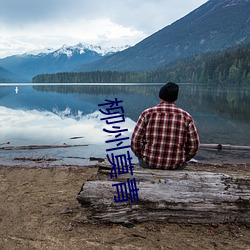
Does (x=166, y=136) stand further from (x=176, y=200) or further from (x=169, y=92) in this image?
(x=176, y=200)

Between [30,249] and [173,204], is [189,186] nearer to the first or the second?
[173,204]

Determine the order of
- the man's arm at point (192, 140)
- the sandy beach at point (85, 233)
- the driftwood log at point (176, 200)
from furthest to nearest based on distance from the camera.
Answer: the man's arm at point (192, 140) → the driftwood log at point (176, 200) → the sandy beach at point (85, 233)

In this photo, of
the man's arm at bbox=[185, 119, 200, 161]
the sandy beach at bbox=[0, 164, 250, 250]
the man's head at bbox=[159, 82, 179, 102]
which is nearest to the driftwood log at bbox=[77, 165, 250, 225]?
the sandy beach at bbox=[0, 164, 250, 250]

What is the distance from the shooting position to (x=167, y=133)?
562cm

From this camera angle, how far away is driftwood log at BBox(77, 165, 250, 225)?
18.1ft

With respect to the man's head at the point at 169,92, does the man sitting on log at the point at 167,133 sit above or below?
below

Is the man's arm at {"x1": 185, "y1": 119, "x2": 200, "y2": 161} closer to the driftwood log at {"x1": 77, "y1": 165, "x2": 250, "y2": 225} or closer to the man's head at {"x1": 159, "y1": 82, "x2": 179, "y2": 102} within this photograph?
the driftwood log at {"x1": 77, "y1": 165, "x2": 250, "y2": 225}

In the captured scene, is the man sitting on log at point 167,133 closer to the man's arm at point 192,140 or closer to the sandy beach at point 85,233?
the man's arm at point 192,140

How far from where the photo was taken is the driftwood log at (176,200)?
551 cm

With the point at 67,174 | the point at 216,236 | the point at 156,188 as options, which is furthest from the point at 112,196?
the point at 67,174

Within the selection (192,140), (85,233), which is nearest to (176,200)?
(192,140)

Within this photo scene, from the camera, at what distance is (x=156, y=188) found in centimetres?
559

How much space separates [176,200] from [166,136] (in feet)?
3.83

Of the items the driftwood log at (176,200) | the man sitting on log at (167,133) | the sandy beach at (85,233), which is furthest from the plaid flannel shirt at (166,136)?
the sandy beach at (85,233)
